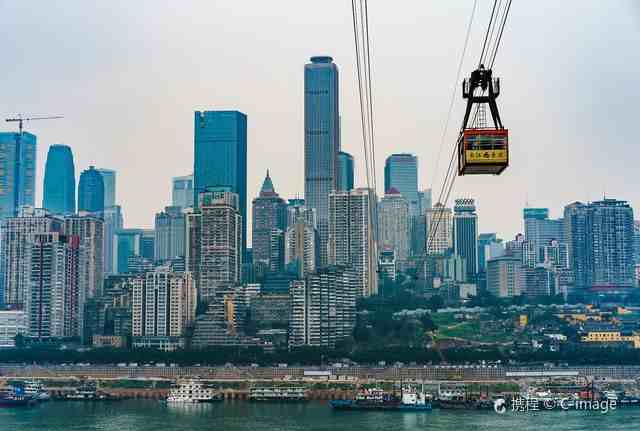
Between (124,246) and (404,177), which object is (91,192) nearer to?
(124,246)

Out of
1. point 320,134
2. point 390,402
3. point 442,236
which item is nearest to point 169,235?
point 320,134

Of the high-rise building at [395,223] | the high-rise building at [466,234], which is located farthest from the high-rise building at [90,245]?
the high-rise building at [466,234]

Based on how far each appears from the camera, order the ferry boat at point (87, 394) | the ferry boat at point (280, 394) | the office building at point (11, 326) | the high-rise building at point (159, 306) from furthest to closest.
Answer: the office building at point (11, 326)
the high-rise building at point (159, 306)
the ferry boat at point (87, 394)
the ferry boat at point (280, 394)

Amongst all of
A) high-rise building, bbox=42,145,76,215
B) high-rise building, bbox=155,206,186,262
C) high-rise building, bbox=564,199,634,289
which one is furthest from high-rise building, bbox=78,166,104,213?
high-rise building, bbox=564,199,634,289

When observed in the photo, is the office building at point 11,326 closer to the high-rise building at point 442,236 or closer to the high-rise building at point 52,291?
the high-rise building at point 52,291

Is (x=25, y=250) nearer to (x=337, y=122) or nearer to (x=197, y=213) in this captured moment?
(x=197, y=213)
